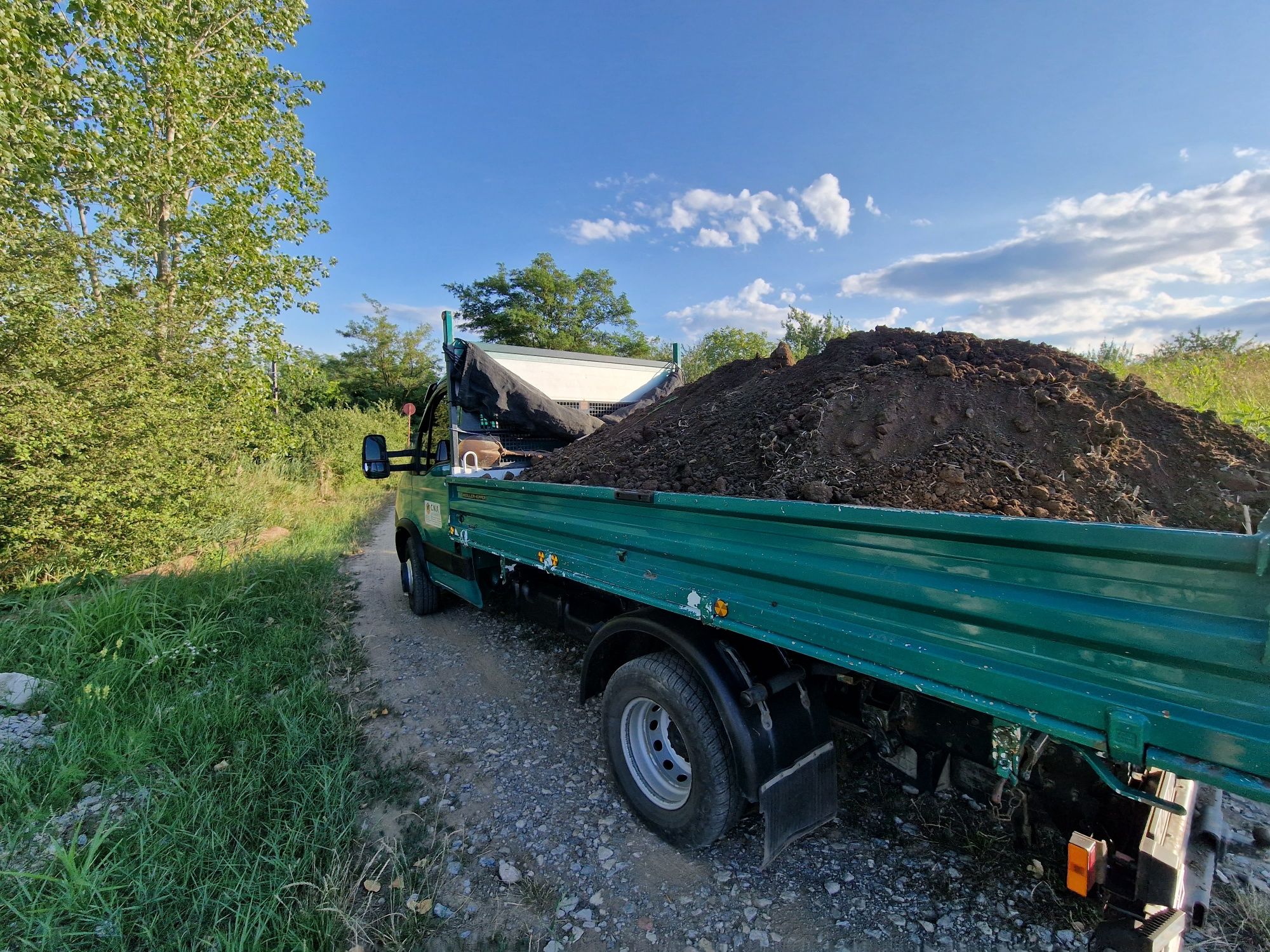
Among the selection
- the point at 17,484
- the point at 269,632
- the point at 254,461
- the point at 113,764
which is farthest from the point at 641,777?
the point at 254,461

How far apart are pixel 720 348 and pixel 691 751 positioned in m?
15.6

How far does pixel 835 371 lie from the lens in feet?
9.90

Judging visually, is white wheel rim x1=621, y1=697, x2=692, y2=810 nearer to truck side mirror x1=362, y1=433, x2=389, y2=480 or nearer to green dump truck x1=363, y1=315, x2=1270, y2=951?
green dump truck x1=363, y1=315, x2=1270, y2=951

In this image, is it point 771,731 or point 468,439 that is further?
point 468,439

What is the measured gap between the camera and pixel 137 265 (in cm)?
705

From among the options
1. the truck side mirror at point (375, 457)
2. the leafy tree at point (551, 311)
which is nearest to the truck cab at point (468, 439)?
the truck side mirror at point (375, 457)

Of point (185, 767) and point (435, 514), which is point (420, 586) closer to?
point (435, 514)

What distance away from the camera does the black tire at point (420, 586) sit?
535cm

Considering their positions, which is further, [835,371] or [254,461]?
[254,461]

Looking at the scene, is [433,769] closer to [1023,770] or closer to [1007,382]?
[1023,770]

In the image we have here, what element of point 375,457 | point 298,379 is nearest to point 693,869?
point 375,457

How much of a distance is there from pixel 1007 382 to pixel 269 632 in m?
5.67

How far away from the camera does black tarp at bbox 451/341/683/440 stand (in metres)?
4.55

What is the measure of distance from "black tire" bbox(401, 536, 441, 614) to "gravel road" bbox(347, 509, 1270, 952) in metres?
2.06
